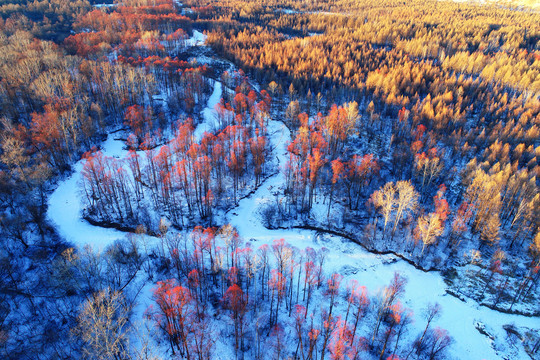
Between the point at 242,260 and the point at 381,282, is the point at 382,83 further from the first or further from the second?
the point at 242,260

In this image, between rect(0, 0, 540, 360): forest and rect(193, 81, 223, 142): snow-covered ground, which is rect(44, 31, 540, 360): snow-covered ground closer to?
rect(0, 0, 540, 360): forest

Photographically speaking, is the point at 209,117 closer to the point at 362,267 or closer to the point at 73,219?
the point at 73,219

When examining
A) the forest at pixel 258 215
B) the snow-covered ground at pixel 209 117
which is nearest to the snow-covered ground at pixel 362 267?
the forest at pixel 258 215

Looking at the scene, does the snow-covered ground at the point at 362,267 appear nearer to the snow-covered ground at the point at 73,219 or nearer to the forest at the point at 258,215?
the snow-covered ground at the point at 73,219

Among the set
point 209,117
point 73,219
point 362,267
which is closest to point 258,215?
point 362,267

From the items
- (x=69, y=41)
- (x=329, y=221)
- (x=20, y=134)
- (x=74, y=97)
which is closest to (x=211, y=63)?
(x=69, y=41)
